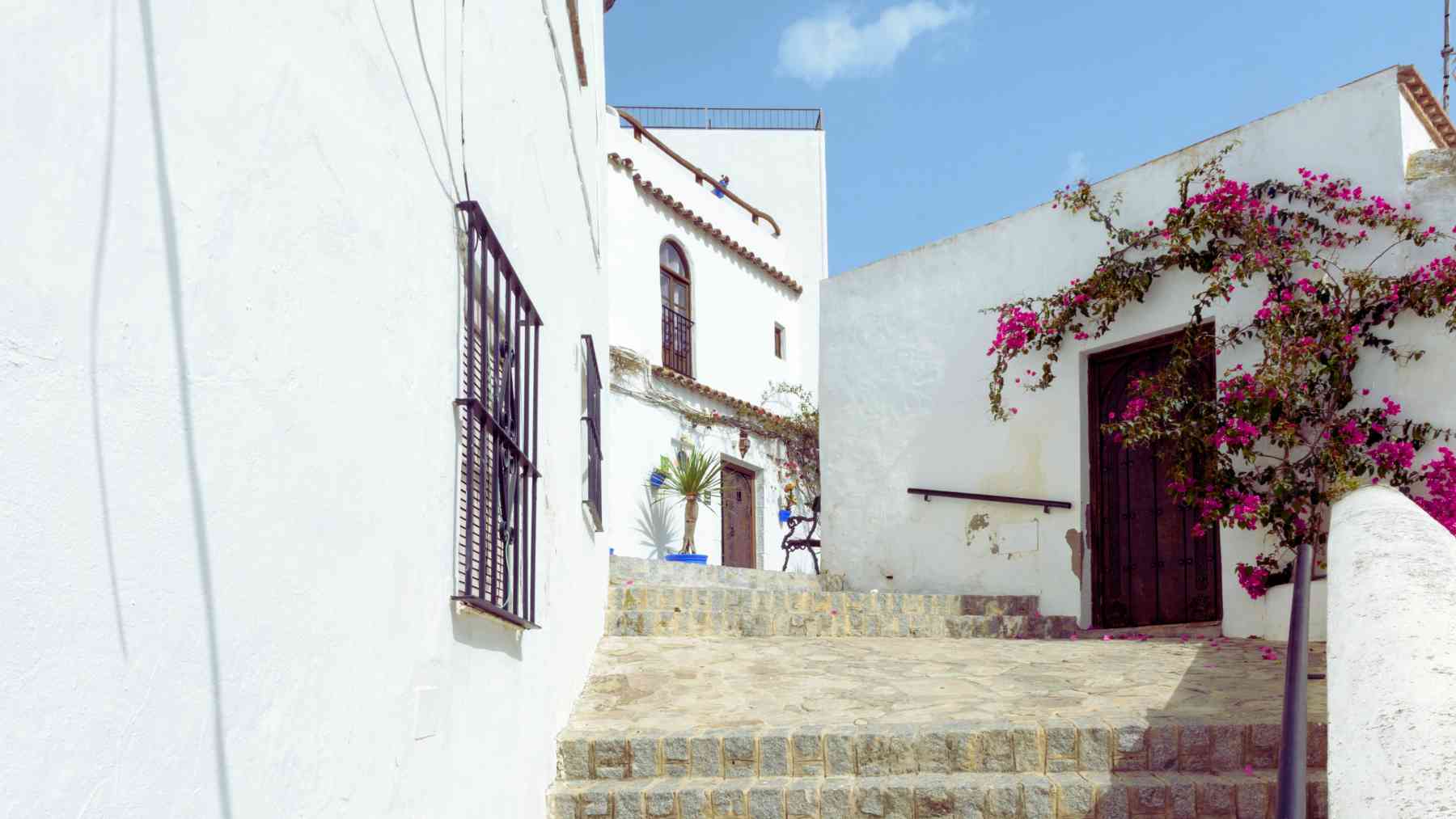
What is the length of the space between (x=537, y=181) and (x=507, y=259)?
0.96 meters

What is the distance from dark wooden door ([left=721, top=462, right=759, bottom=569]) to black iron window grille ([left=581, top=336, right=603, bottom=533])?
346 inches

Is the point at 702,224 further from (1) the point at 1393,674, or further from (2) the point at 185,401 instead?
(2) the point at 185,401

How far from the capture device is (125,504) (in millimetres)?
1261

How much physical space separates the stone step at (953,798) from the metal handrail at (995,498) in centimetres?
380

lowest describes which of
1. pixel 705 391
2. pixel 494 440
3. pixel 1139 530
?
pixel 1139 530

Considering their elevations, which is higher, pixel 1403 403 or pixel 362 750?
pixel 1403 403

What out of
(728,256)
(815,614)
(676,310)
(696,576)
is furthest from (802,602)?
(728,256)

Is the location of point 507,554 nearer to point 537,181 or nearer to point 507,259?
point 507,259

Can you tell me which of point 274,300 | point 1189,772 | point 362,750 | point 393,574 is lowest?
point 1189,772

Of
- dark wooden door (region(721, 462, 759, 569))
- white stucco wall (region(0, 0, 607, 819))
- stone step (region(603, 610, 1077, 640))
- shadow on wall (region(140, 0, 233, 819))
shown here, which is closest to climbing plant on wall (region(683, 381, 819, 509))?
dark wooden door (region(721, 462, 759, 569))

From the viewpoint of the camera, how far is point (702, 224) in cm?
1590

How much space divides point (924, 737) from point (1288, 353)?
340 centimetres

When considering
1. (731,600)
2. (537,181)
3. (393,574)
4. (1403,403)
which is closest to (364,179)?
(393,574)

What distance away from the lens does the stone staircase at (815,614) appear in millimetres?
6859
